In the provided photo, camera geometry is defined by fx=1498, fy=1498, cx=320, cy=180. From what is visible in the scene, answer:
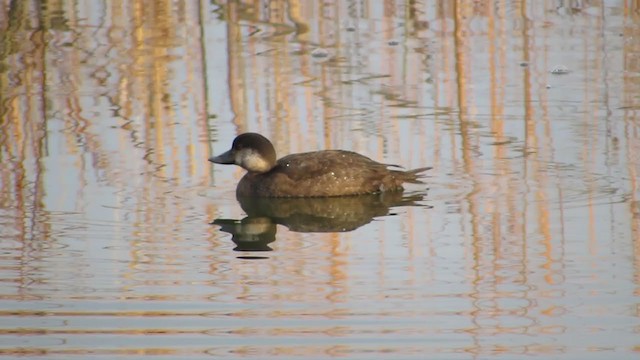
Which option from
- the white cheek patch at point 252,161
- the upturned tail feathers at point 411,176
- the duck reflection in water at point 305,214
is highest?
the white cheek patch at point 252,161

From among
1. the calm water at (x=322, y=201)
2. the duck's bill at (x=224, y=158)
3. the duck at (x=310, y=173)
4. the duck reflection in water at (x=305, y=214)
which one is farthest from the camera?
the duck's bill at (x=224, y=158)

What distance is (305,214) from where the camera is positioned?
8031 millimetres

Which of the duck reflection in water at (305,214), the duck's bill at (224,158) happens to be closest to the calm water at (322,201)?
the duck reflection in water at (305,214)

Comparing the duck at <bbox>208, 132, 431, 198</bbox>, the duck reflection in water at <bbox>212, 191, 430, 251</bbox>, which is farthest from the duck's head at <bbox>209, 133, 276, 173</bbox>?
the duck reflection in water at <bbox>212, 191, 430, 251</bbox>

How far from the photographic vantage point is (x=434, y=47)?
12.2 m

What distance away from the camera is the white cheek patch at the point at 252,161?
843cm

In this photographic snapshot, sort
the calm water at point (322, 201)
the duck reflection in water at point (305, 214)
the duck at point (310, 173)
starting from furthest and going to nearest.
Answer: the duck at point (310, 173), the duck reflection in water at point (305, 214), the calm water at point (322, 201)

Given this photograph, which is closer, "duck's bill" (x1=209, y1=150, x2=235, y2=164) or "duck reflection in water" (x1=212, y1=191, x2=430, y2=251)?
"duck reflection in water" (x1=212, y1=191, x2=430, y2=251)

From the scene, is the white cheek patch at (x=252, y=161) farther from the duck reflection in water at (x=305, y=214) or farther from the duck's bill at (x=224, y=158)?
the duck reflection in water at (x=305, y=214)

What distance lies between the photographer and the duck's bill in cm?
849

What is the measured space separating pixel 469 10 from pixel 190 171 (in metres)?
5.62

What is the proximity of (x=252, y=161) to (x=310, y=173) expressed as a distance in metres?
Answer: 0.34

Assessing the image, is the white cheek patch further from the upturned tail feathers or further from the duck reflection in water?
the upturned tail feathers

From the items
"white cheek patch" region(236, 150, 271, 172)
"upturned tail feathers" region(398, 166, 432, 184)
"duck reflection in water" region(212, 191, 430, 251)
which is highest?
"white cheek patch" region(236, 150, 271, 172)
